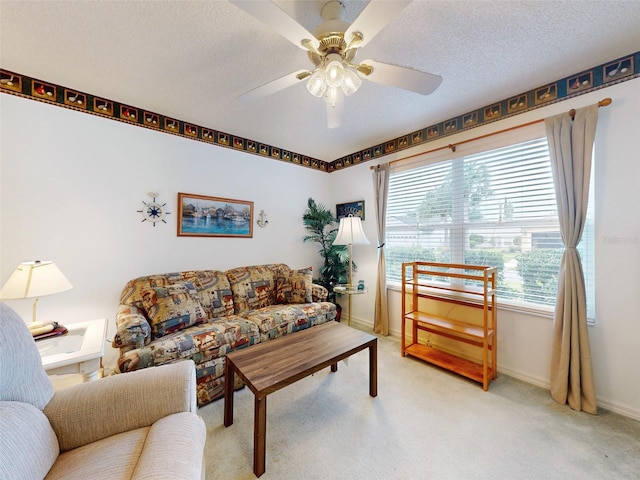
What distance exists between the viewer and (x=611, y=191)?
5.74 ft

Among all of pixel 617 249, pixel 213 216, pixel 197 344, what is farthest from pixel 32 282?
pixel 617 249

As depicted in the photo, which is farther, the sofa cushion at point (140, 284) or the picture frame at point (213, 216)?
the picture frame at point (213, 216)

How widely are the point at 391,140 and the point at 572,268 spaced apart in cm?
225

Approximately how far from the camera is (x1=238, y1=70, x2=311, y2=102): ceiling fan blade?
4.60 feet

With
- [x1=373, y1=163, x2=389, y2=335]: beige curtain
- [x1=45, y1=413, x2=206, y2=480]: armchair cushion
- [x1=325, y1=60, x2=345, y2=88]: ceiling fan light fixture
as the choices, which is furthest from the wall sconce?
[x1=45, y1=413, x2=206, y2=480]: armchair cushion

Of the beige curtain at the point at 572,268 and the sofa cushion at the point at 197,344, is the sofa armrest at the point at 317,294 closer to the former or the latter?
the sofa cushion at the point at 197,344

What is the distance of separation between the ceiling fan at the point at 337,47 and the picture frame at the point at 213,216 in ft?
5.21

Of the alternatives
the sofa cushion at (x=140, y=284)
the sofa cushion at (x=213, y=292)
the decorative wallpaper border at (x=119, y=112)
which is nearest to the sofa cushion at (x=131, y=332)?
the sofa cushion at (x=140, y=284)

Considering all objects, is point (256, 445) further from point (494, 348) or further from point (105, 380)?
point (494, 348)

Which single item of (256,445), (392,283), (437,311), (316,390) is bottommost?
(316,390)

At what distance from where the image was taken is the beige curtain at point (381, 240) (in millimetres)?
3125

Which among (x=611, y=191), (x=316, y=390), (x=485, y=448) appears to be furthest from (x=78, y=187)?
(x=611, y=191)

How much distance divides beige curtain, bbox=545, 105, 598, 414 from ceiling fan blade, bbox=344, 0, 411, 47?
5.80 feet

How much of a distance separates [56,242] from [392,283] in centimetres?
342
